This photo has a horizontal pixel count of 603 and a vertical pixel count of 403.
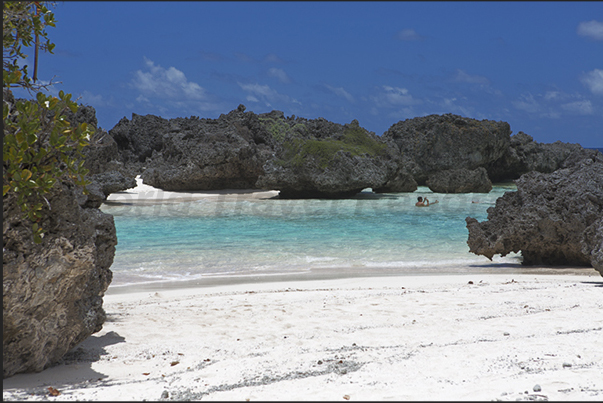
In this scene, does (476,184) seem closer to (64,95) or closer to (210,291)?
(210,291)

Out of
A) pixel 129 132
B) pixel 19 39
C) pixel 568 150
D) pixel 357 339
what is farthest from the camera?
pixel 568 150

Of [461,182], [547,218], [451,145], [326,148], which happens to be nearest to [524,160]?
[451,145]

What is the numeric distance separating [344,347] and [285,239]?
31.5 ft

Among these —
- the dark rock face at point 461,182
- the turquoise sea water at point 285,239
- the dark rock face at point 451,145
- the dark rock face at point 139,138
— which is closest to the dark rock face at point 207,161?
the turquoise sea water at point 285,239

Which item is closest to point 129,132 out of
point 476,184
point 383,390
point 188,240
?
point 476,184

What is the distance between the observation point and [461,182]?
29.8 meters

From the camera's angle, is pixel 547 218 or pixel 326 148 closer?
pixel 547 218

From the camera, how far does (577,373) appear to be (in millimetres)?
3666

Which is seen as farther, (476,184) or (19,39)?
(476,184)

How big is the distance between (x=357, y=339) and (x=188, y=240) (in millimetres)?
9711

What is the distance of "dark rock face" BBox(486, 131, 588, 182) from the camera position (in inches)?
1585

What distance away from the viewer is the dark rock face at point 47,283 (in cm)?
358

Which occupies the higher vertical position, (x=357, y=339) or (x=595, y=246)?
(x=595, y=246)

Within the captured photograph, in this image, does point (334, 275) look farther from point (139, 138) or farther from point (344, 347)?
point (139, 138)
